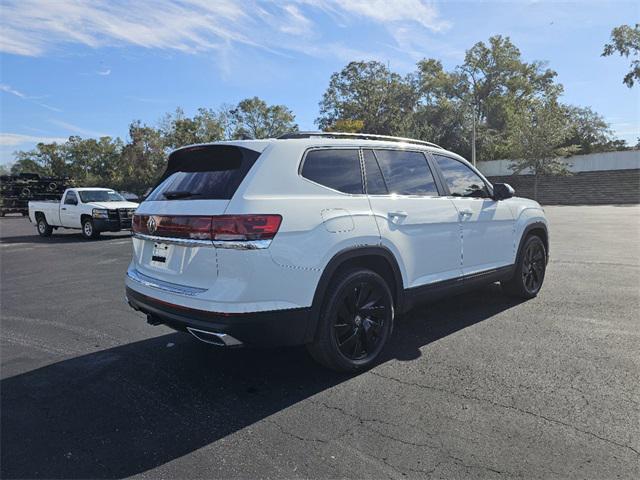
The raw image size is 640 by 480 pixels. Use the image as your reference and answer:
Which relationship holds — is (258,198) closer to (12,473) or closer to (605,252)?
(12,473)

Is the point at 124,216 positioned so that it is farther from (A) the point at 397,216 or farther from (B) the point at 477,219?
(A) the point at 397,216

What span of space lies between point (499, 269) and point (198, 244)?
11.7 feet

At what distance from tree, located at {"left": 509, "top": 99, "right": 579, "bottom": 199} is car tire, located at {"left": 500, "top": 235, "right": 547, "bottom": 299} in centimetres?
3628

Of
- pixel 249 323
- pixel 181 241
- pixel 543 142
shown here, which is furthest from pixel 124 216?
pixel 543 142

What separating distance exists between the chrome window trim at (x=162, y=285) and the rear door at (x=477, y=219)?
2.76 m

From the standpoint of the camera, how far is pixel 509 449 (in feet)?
8.77

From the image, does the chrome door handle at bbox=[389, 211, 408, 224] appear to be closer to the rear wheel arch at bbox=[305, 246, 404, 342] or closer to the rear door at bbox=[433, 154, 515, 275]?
the rear wheel arch at bbox=[305, 246, 404, 342]

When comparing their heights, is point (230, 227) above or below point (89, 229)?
above

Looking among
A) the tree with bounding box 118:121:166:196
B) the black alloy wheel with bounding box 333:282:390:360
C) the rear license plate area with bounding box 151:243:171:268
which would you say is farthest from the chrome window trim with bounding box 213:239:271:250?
the tree with bounding box 118:121:166:196

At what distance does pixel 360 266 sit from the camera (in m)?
3.77

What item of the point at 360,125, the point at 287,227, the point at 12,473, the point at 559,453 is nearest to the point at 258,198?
the point at 287,227

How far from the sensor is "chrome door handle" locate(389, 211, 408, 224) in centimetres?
393

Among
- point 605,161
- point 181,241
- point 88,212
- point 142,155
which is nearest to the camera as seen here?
point 181,241

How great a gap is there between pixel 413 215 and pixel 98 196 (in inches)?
583
